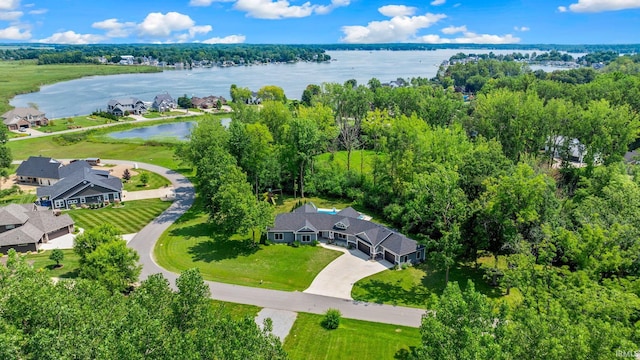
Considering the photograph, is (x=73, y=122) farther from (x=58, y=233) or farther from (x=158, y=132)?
(x=58, y=233)

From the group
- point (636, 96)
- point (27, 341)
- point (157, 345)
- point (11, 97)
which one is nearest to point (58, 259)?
point (27, 341)

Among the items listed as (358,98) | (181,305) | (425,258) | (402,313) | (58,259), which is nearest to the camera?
(181,305)

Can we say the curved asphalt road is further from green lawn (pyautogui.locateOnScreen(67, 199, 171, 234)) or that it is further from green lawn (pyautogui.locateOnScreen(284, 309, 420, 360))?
green lawn (pyautogui.locateOnScreen(67, 199, 171, 234))

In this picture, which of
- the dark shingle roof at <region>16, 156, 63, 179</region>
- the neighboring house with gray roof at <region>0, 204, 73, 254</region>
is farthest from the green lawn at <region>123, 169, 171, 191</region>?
the neighboring house with gray roof at <region>0, 204, 73, 254</region>

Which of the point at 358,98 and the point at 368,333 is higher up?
the point at 358,98

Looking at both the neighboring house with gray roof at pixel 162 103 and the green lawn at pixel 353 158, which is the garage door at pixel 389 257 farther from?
the neighboring house with gray roof at pixel 162 103

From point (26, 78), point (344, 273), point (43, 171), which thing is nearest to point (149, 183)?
point (43, 171)

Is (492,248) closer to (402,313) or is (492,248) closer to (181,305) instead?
(402,313)
